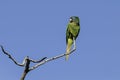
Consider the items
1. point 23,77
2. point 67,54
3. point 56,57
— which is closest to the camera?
point 23,77

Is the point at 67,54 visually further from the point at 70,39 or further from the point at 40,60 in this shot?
the point at 70,39

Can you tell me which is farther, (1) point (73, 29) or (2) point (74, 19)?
(1) point (73, 29)

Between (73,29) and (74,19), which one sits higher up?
(74,19)

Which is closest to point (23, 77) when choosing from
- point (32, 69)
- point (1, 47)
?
point (32, 69)

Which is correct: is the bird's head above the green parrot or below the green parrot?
above

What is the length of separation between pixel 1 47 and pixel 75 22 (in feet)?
11.6

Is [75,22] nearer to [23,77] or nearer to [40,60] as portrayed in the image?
[40,60]

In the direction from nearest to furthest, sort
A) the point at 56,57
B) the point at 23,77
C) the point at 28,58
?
the point at 23,77, the point at 28,58, the point at 56,57

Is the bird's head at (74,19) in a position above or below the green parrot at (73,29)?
above

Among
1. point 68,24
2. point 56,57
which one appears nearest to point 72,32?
point 68,24

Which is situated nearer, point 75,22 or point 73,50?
point 73,50

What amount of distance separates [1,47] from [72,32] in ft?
11.2

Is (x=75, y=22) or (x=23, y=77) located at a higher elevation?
(x=75, y=22)

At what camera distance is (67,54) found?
790 cm
